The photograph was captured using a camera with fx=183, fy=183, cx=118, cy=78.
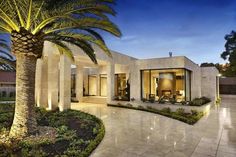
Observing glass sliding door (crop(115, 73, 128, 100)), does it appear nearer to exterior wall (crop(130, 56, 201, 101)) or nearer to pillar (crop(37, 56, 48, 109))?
exterior wall (crop(130, 56, 201, 101))

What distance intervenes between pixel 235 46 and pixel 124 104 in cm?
2147

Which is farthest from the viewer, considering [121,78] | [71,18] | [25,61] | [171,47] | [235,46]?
[171,47]

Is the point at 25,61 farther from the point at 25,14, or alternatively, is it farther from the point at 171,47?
the point at 171,47

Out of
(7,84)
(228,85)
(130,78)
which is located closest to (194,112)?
(130,78)

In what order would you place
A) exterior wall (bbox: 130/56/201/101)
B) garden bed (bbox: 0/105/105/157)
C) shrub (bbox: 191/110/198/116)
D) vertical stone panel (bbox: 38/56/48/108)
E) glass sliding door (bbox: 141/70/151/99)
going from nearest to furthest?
garden bed (bbox: 0/105/105/157) < shrub (bbox: 191/110/198/116) < vertical stone panel (bbox: 38/56/48/108) < exterior wall (bbox: 130/56/201/101) < glass sliding door (bbox: 141/70/151/99)

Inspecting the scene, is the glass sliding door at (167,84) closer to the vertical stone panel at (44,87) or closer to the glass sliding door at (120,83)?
the glass sliding door at (120,83)

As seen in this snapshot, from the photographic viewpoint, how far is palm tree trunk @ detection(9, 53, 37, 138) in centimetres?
679

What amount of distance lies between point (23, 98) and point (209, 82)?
1999 cm

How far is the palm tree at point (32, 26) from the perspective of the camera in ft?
20.7

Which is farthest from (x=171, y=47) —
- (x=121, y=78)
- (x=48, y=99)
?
(x=48, y=99)

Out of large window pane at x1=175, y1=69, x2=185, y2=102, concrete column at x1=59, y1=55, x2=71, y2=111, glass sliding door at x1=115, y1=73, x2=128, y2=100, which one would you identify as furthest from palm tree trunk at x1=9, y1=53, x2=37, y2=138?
glass sliding door at x1=115, y1=73, x2=128, y2=100

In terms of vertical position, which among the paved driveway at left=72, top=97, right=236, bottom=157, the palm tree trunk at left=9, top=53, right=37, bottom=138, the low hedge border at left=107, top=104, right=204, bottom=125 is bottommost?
the paved driveway at left=72, top=97, right=236, bottom=157

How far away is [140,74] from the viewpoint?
1722 cm

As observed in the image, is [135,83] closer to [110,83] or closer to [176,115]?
[110,83]
